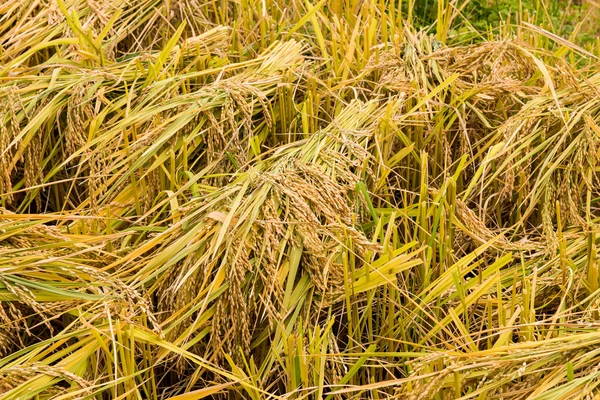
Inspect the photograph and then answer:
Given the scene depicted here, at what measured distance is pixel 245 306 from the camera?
1.54 metres

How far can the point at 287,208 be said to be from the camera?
1.63m

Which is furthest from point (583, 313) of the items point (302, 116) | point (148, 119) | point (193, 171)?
point (148, 119)

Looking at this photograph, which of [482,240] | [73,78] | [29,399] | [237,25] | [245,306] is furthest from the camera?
Answer: [237,25]

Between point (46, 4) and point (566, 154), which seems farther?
point (46, 4)

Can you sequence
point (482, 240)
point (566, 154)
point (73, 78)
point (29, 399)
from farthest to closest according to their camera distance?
point (73, 78) → point (566, 154) → point (482, 240) → point (29, 399)

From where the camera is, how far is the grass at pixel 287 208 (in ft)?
4.87

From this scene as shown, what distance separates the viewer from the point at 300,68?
2.12 meters

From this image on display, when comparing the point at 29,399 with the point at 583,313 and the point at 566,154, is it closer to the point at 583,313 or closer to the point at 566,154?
the point at 583,313

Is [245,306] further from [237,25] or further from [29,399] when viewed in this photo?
[237,25]

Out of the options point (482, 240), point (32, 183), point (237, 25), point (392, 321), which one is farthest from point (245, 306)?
point (237, 25)

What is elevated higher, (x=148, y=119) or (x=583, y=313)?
(x=148, y=119)

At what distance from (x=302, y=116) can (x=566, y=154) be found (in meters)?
0.62

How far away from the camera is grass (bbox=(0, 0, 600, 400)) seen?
4.87 ft

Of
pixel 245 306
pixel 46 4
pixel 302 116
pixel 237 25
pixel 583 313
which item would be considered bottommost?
pixel 583 313
